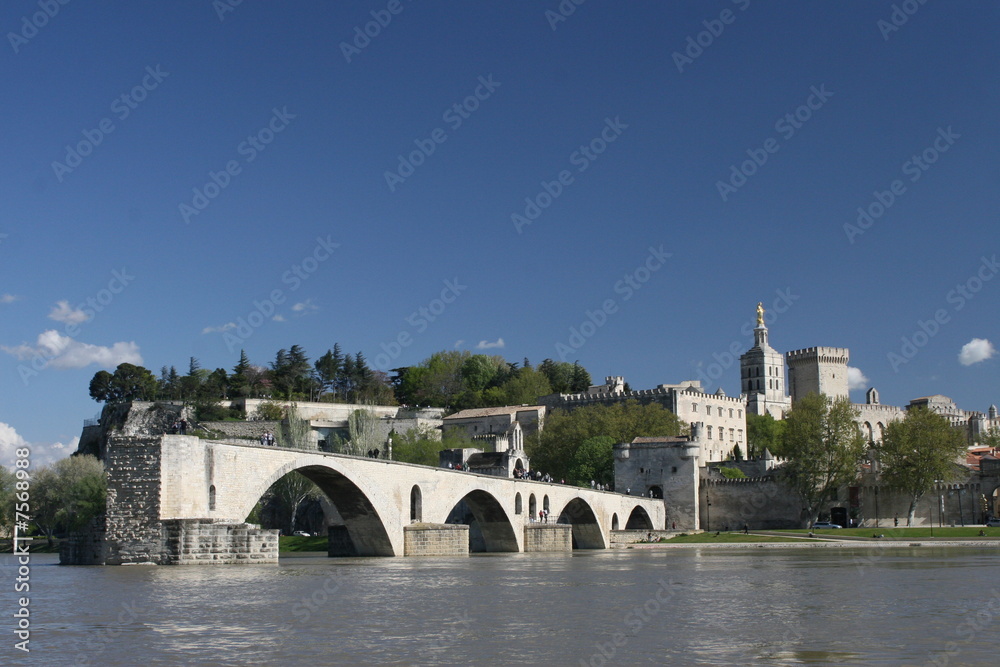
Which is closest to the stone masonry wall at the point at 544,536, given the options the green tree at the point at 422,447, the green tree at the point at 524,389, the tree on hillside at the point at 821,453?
the green tree at the point at 422,447

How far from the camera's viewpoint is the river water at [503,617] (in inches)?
599

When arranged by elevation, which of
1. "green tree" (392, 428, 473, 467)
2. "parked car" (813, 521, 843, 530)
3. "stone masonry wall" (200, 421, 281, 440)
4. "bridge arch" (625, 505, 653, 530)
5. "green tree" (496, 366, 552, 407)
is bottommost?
"parked car" (813, 521, 843, 530)

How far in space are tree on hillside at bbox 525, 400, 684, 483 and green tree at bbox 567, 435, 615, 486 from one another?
184 centimetres

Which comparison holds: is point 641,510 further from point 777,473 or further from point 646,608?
point 646,608

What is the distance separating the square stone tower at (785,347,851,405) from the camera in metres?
128

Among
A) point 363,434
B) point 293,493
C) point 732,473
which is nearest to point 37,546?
point 293,493

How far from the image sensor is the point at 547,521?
63.4 m

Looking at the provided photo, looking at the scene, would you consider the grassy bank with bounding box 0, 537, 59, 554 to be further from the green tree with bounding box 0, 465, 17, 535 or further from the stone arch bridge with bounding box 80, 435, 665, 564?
the stone arch bridge with bounding box 80, 435, 665, 564

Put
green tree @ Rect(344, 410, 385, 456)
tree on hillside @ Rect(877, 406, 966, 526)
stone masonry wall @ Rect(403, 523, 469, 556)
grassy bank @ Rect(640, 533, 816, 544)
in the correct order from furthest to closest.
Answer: green tree @ Rect(344, 410, 385, 456) < tree on hillside @ Rect(877, 406, 966, 526) < grassy bank @ Rect(640, 533, 816, 544) < stone masonry wall @ Rect(403, 523, 469, 556)

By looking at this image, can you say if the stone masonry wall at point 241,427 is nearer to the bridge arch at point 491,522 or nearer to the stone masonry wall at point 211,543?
the bridge arch at point 491,522

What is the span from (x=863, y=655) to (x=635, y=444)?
219 ft

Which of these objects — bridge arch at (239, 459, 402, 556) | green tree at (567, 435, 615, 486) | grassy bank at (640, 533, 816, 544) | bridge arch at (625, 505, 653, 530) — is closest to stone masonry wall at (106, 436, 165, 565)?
bridge arch at (239, 459, 402, 556)

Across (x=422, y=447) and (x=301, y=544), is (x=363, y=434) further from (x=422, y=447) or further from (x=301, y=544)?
(x=301, y=544)

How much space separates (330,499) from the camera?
155 ft
